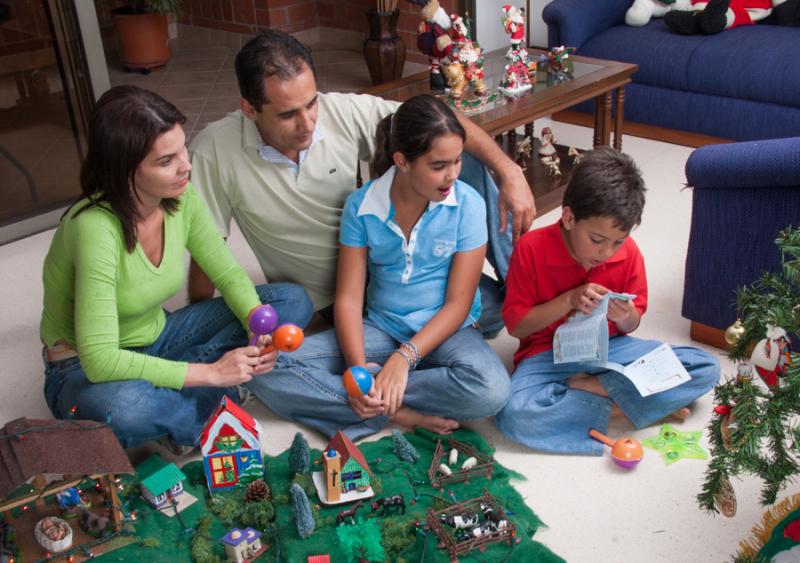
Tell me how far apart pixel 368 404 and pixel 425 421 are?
0.21 m

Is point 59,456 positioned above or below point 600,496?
above

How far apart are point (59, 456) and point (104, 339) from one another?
0.29 metres

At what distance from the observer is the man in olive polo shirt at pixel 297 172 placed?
2119mm

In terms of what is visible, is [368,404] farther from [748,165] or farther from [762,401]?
[748,165]

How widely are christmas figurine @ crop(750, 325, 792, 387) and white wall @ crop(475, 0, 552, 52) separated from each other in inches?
131

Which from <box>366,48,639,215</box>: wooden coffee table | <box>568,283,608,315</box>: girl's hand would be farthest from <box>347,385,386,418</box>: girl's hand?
<box>366,48,639,215</box>: wooden coffee table

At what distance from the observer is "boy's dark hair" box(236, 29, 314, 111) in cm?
205

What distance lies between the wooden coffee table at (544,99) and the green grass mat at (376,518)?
127cm

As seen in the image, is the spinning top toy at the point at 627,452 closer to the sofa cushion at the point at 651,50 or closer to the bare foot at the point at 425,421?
the bare foot at the point at 425,421

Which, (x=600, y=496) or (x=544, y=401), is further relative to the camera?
(x=544, y=401)

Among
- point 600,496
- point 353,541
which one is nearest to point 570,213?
point 600,496

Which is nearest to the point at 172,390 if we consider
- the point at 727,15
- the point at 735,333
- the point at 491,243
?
the point at 491,243

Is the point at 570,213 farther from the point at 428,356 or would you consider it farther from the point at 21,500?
the point at 21,500

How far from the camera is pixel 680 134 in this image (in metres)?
3.81
